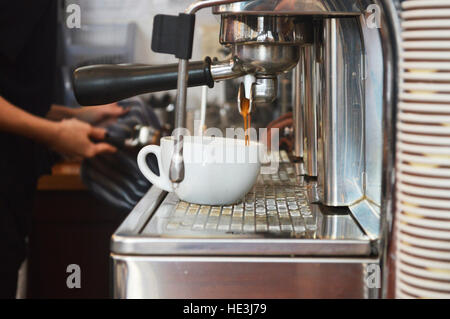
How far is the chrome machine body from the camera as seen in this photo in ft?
1.60

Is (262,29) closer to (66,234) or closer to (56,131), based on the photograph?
(56,131)

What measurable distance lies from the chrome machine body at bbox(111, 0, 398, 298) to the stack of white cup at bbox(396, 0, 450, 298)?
0.06 feet

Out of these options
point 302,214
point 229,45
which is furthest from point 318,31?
point 302,214

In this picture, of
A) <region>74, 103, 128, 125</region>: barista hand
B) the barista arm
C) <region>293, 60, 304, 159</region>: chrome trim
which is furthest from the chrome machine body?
<region>74, 103, 128, 125</region>: barista hand

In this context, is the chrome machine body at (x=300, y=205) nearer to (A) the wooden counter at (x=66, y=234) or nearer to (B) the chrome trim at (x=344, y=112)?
(B) the chrome trim at (x=344, y=112)

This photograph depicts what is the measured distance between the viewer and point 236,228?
541 millimetres

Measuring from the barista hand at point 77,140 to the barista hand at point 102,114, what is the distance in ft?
0.17

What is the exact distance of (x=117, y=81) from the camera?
586mm

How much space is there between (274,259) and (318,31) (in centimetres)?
31

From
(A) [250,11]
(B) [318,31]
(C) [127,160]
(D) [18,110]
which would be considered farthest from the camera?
(C) [127,160]

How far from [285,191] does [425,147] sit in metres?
0.30

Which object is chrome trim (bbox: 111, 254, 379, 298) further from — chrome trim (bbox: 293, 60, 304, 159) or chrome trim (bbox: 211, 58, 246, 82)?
chrome trim (bbox: 293, 60, 304, 159)

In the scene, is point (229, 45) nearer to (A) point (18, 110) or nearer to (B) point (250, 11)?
(B) point (250, 11)
